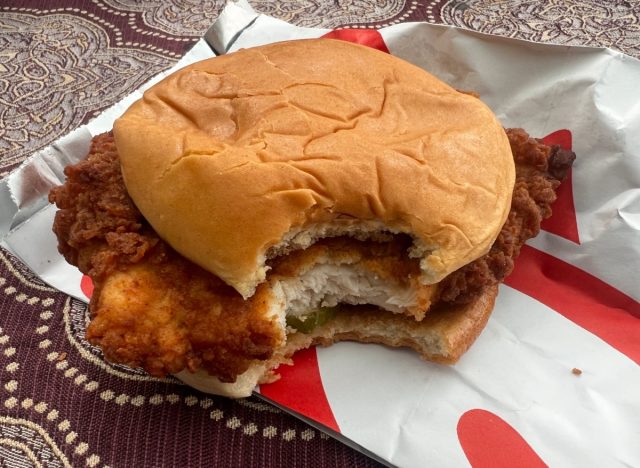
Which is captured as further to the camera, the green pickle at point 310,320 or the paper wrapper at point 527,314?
the green pickle at point 310,320

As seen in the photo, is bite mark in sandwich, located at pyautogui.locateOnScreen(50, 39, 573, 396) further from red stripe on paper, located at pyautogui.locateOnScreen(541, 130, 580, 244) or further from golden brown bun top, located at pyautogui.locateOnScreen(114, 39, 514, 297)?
red stripe on paper, located at pyautogui.locateOnScreen(541, 130, 580, 244)

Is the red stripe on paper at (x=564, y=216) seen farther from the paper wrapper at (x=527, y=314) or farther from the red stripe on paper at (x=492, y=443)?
the red stripe on paper at (x=492, y=443)

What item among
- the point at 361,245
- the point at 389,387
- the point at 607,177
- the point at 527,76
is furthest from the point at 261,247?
the point at 527,76

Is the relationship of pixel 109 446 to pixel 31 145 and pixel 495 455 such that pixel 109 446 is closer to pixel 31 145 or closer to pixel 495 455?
pixel 495 455

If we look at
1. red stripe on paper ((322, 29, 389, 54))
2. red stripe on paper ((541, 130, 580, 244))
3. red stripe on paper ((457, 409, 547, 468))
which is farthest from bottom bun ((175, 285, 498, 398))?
red stripe on paper ((322, 29, 389, 54))

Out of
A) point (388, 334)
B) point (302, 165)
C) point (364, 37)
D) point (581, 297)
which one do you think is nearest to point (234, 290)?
point (302, 165)

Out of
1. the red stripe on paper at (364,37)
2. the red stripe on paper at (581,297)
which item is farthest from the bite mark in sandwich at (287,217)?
the red stripe on paper at (364,37)
